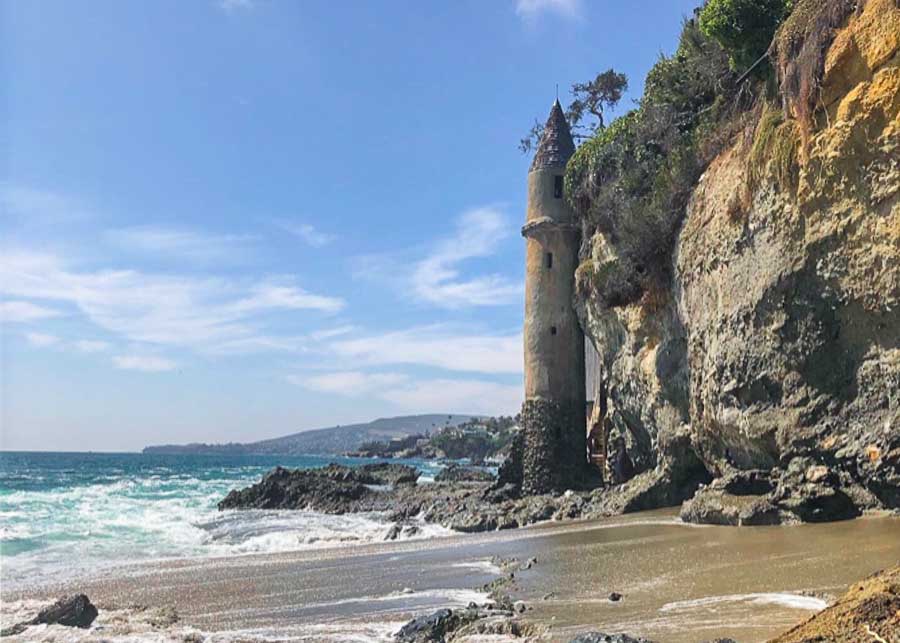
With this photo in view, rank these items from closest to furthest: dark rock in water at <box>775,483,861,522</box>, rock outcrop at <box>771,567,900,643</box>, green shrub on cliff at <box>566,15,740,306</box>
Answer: rock outcrop at <box>771,567,900,643</box>, dark rock in water at <box>775,483,861,522</box>, green shrub on cliff at <box>566,15,740,306</box>

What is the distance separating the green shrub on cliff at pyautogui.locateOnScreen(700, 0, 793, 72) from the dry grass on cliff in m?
2.09

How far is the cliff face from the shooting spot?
10672 millimetres

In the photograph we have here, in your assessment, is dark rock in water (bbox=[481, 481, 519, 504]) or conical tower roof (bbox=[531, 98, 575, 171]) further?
conical tower roof (bbox=[531, 98, 575, 171])

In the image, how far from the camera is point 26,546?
1678 cm

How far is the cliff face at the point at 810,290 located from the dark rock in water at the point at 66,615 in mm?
9123

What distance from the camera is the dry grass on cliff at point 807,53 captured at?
11578 millimetres

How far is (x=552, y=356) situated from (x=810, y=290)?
11346 mm

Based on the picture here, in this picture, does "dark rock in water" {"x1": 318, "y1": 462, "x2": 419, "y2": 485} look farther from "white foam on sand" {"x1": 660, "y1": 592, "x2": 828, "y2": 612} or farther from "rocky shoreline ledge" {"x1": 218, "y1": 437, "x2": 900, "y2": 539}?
"white foam on sand" {"x1": 660, "y1": 592, "x2": 828, "y2": 612}

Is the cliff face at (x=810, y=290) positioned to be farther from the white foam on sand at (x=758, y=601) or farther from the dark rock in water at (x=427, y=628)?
the dark rock in water at (x=427, y=628)

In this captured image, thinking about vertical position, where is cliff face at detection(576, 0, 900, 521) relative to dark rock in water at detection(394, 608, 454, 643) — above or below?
above

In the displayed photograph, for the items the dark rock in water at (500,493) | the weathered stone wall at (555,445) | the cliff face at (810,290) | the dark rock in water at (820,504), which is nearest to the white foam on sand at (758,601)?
the dark rock in water at (820,504)

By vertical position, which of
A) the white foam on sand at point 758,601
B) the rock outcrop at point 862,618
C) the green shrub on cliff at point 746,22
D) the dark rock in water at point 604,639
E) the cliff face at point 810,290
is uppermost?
the green shrub on cliff at point 746,22

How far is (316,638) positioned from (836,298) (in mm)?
8889

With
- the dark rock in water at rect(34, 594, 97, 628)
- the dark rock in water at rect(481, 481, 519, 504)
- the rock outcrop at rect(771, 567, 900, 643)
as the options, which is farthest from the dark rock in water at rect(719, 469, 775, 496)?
the dark rock in water at rect(481, 481, 519, 504)
